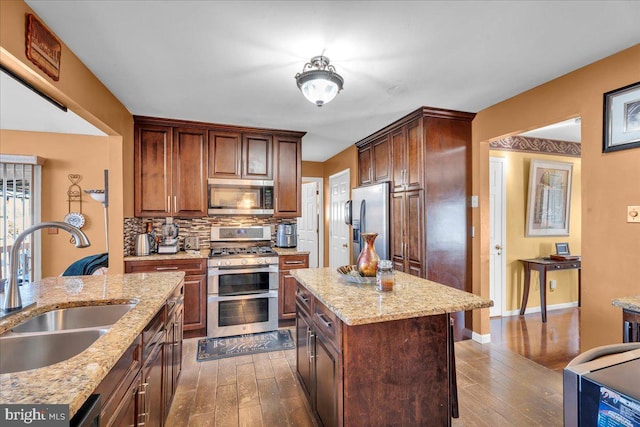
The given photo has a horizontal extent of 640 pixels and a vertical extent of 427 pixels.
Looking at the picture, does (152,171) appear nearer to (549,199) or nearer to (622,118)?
(622,118)

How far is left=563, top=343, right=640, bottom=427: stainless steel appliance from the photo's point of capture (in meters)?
0.70

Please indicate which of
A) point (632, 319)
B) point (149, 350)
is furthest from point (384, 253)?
point (149, 350)

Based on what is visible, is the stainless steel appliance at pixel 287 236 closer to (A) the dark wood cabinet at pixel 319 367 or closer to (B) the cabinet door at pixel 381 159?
(B) the cabinet door at pixel 381 159

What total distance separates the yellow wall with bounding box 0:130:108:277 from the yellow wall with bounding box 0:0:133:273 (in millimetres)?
190

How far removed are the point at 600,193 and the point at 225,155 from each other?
3.58 metres

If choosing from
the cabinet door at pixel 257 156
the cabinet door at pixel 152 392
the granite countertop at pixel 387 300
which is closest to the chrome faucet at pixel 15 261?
the cabinet door at pixel 152 392

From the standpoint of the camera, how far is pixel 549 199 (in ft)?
13.4

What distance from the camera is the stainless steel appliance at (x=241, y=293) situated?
328 cm

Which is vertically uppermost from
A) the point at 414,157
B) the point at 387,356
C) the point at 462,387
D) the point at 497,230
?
the point at 414,157

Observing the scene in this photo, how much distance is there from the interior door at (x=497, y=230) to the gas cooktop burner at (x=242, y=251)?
2851 millimetres

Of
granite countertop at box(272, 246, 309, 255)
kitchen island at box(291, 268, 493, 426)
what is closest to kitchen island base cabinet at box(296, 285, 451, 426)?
kitchen island at box(291, 268, 493, 426)

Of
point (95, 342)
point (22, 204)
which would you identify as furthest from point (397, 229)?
point (22, 204)


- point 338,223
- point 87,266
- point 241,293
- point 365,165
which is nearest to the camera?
point 87,266

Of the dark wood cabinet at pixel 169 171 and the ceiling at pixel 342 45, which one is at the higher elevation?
the ceiling at pixel 342 45
